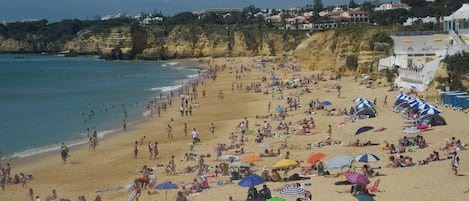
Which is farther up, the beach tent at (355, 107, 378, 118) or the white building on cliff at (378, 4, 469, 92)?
the white building on cliff at (378, 4, 469, 92)

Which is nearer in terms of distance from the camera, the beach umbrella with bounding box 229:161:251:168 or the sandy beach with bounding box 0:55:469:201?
the sandy beach with bounding box 0:55:469:201

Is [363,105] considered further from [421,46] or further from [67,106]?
[67,106]

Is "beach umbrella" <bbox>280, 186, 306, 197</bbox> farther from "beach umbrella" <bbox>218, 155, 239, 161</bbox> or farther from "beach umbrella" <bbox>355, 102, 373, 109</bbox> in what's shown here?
"beach umbrella" <bbox>355, 102, 373, 109</bbox>

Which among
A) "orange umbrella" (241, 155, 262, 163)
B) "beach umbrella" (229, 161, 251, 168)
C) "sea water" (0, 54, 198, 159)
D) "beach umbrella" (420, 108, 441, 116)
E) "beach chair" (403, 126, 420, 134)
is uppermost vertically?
"beach umbrella" (420, 108, 441, 116)

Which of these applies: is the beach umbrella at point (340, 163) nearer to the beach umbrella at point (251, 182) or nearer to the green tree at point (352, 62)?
the beach umbrella at point (251, 182)

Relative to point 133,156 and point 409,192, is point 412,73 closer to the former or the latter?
point 133,156

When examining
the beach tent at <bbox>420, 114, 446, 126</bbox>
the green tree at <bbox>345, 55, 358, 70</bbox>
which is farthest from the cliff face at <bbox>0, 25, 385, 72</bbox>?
the beach tent at <bbox>420, 114, 446, 126</bbox>

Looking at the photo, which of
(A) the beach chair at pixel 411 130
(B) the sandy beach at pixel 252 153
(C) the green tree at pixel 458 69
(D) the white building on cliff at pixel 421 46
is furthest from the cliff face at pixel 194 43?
(A) the beach chair at pixel 411 130
